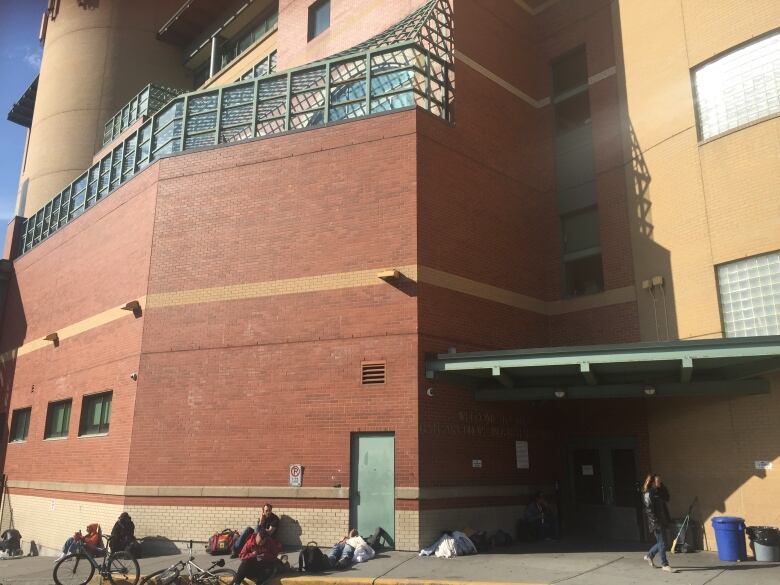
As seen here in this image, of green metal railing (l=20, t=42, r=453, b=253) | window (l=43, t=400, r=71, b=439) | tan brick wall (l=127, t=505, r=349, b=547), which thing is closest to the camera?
tan brick wall (l=127, t=505, r=349, b=547)

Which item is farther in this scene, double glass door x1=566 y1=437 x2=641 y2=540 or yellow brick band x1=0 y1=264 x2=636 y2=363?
double glass door x1=566 y1=437 x2=641 y2=540

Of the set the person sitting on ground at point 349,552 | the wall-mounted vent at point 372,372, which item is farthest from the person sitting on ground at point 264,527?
the wall-mounted vent at point 372,372

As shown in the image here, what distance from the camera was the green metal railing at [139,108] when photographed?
1194 inches

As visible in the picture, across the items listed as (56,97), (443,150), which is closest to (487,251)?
(443,150)

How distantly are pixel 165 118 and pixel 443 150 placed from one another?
9.59m

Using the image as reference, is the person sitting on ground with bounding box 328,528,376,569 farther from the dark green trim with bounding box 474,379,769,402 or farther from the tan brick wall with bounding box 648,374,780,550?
the tan brick wall with bounding box 648,374,780,550

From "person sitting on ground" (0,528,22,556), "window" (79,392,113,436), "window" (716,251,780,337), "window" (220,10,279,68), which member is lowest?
"person sitting on ground" (0,528,22,556)

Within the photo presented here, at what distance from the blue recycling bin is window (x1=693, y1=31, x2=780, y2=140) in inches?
365

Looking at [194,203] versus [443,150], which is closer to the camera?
[443,150]

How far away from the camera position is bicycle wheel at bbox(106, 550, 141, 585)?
1352cm

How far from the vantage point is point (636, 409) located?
17.0 m

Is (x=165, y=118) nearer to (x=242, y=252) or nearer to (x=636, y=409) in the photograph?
(x=242, y=252)

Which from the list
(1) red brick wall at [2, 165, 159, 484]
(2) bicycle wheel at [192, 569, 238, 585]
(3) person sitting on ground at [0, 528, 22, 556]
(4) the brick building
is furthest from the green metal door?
(3) person sitting on ground at [0, 528, 22, 556]

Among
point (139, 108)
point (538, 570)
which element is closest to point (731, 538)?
point (538, 570)
